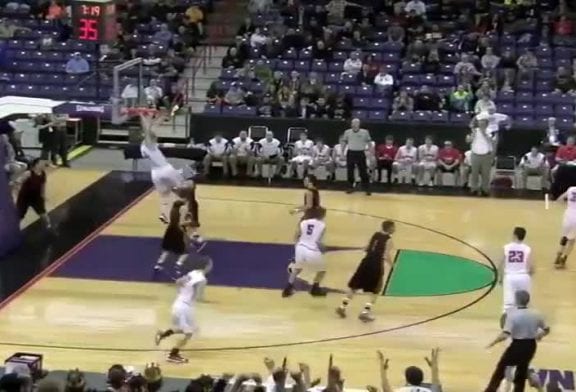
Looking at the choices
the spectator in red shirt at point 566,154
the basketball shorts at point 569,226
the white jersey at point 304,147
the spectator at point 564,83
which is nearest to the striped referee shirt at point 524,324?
the basketball shorts at point 569,226

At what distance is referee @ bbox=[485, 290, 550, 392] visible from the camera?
1254cm

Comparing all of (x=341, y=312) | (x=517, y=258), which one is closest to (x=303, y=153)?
(x=341, y=312)

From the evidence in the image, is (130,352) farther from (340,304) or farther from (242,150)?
(242,150)

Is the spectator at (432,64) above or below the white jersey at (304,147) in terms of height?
above

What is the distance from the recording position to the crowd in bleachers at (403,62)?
87.0ft

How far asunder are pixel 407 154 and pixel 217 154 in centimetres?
401

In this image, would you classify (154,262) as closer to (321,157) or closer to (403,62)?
(321,157)

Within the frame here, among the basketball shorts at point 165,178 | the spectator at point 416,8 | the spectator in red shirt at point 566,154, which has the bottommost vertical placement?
the basketball shorts at point 165,178

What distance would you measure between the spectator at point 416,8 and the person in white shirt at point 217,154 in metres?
7.72

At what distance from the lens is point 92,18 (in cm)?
2300

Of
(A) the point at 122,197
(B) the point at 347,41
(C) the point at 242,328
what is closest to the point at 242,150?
(A) the point at 122,197

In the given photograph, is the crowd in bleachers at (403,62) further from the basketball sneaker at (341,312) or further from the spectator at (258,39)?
the basketball sneaker at (341,312)

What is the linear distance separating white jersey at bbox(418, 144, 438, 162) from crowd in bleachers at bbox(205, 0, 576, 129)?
137cm

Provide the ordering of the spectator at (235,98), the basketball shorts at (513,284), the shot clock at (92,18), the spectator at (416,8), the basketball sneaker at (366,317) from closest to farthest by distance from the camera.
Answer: the basketball shorts at (513,284) < the basketball sneaker at (366,317) < the shot clock at (92,18) < the spectator at (235,98) < the spectator at (416,8)
